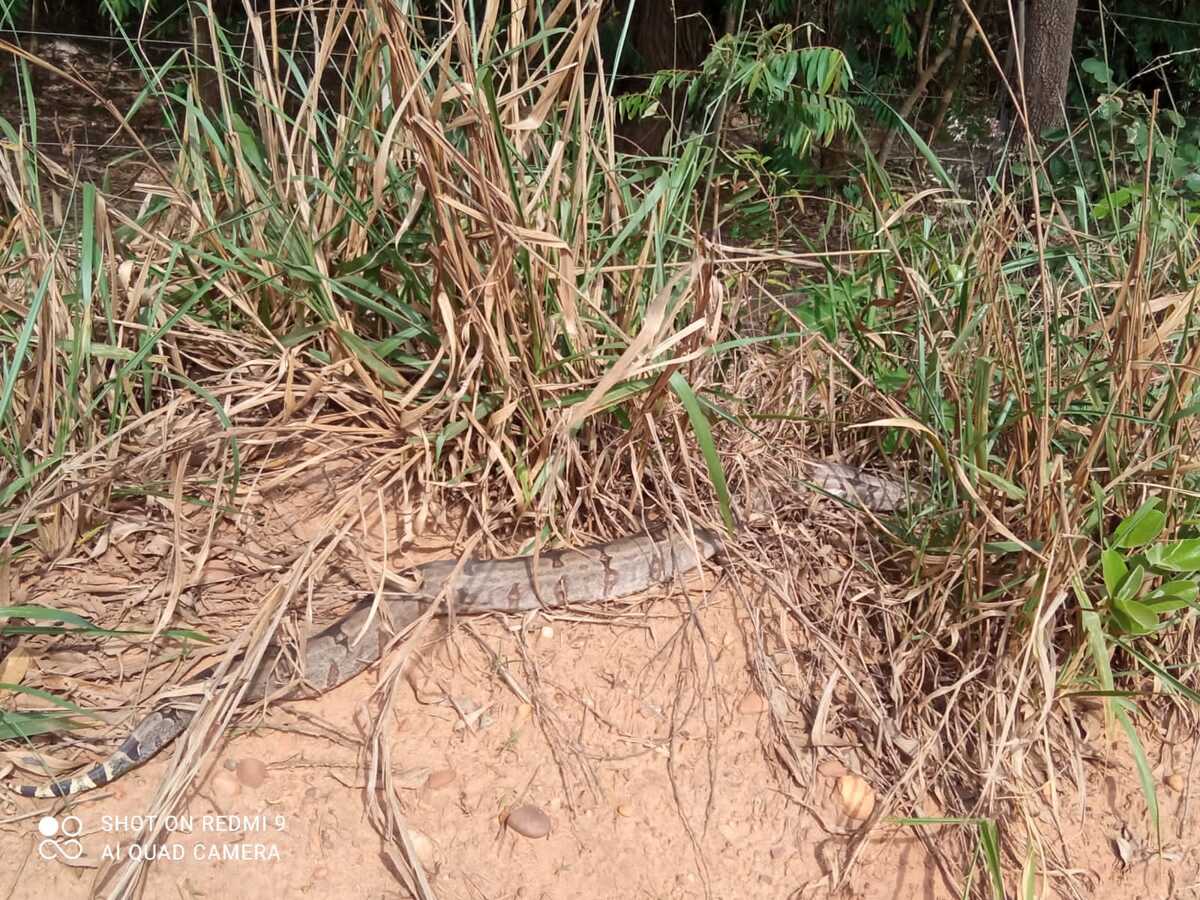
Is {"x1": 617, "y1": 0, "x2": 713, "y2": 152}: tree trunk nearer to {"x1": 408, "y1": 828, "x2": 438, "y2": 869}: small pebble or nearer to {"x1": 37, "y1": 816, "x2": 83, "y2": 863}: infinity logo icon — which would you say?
{"x1": 408, "y1": 828, "x2": 438, "y2": 869}: small pebble

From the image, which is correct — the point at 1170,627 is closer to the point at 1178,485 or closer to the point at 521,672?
the point at 1178,485

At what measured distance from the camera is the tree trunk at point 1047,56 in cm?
414

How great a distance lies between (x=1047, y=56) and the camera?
4160mm

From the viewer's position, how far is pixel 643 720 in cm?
A: 237

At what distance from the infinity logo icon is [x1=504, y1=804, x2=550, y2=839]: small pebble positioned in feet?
2.87

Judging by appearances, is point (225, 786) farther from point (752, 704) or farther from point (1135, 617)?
point (1135, 617)

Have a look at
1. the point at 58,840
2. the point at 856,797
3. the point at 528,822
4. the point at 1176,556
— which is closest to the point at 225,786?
the point at 58,840

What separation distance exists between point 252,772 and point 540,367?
1.16 m

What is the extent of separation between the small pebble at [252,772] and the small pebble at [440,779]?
0.36 metres

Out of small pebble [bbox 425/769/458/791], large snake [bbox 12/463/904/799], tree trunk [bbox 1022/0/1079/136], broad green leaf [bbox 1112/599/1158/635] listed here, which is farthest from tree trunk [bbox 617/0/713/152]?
small pebble [bbox 425/769/458/791]

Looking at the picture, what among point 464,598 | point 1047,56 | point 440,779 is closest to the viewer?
point 440,779

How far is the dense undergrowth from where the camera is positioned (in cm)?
226

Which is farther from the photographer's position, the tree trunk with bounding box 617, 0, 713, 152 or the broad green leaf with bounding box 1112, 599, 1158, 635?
the tree trunk with bounding box 617, 0, 713, 152

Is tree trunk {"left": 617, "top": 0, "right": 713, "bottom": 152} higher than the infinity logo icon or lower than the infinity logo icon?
higher
